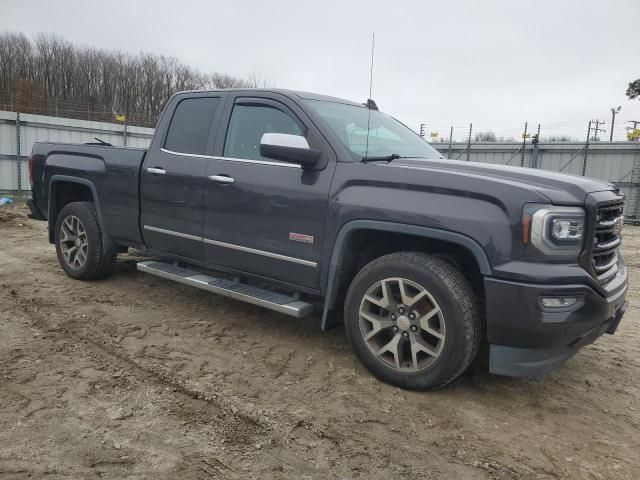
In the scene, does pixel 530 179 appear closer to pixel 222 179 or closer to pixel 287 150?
pixel 287 150

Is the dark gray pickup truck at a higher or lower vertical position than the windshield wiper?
lower

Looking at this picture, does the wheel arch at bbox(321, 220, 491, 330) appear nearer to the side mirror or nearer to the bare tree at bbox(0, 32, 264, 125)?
the side mirror

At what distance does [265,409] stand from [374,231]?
1329 millimetres

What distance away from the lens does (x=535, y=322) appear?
2736 mm

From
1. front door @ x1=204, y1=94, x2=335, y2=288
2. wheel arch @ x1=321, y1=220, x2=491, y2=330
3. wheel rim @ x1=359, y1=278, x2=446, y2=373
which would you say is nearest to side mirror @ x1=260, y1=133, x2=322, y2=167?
front door @ x1=204, y1=94, x2=335, y2=288

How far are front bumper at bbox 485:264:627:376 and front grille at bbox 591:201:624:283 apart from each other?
13cm

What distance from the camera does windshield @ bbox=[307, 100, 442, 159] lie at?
369 centimetres

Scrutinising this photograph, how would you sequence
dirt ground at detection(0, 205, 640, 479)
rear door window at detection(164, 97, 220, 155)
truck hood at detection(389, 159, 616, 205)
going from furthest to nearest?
rear door window at detection(164, 97, 220, 155) → truck hood at detection(389, 159, 616, 205) → dirt ground at detection(0, 205, 640, 479)

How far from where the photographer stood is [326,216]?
3404mm

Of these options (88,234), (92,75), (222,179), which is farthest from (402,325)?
(92,75)

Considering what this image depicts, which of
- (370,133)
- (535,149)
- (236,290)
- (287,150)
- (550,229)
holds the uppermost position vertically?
(535,149)

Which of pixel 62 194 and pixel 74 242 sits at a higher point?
pixel 62 194

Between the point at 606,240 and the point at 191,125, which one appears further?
the point at 191,125

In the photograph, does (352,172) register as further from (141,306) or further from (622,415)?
(141,306)
